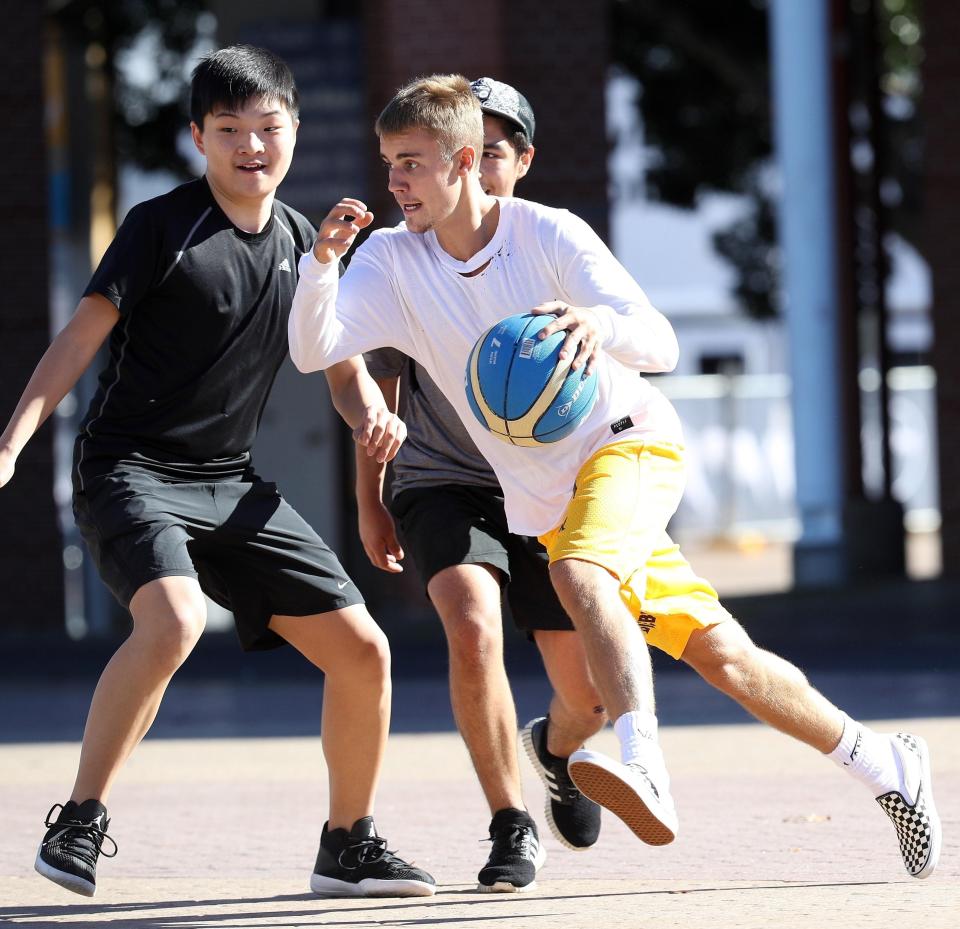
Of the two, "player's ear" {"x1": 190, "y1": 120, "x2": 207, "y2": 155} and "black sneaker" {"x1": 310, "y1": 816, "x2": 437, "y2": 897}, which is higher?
"player's ear" {"x1": 190, "y1": 120, "x2": 207, "y2": 155}

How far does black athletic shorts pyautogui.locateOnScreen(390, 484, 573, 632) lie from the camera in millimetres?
5359

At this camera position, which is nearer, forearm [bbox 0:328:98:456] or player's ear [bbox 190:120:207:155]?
forearm [bbox 0:328:98:456]

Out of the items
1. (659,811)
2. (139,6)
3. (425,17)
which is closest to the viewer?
(659,811)

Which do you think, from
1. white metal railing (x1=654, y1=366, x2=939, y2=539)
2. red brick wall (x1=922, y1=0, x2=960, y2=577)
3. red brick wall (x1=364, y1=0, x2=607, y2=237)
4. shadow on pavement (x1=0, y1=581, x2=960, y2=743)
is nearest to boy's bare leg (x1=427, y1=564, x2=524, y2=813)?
shadow on pavement (x1=0, y1=581, x2=960, y2=743)

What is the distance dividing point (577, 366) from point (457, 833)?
221 centimetres

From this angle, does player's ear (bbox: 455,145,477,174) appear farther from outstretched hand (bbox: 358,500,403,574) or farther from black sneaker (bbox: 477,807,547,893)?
black sneaker (bbox: 477,807,547,893)

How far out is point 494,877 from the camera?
5.07m

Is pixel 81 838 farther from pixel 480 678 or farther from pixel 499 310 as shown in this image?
pixel 499 310

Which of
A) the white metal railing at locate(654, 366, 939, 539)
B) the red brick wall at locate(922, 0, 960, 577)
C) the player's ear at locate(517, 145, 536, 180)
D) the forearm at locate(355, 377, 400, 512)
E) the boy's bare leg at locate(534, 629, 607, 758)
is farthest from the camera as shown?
the white metal railing at locate(654, 366, 939, 539)

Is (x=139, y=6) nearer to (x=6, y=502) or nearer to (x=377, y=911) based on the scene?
(x=6, y=502)

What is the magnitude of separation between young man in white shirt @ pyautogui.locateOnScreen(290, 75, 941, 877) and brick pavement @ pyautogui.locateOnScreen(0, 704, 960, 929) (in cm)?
49

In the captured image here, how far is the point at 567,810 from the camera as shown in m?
5.54

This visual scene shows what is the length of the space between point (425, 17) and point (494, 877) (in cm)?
915

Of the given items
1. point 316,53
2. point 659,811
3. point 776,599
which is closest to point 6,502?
point 316,53
